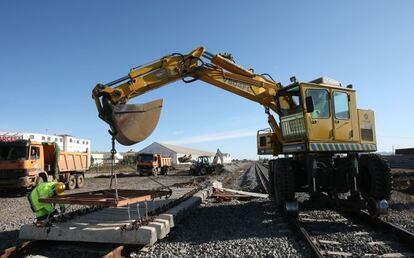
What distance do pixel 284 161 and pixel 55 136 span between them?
80.0 m

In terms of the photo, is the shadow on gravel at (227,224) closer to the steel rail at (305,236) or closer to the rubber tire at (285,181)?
the steel rail at (305,236)

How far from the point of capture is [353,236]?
282 inches

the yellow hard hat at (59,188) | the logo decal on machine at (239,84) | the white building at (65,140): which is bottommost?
the yellow hard hat at (59,188)

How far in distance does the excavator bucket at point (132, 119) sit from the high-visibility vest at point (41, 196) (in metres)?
1.69

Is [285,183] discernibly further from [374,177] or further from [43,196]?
A: [43,196]

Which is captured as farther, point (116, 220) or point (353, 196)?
point (353, 196)

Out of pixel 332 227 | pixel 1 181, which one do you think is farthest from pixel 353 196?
pixel 1 181

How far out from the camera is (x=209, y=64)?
1020 cm

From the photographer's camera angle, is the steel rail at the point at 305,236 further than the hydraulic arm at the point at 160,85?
No

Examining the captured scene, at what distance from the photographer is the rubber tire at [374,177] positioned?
28.1 feet

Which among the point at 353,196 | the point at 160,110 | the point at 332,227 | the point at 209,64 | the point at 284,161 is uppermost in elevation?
the point at 209,64

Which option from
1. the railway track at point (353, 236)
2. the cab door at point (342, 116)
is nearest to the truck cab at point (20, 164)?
the railway track at point (353, 236)

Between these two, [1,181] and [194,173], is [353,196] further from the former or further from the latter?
[194,173]

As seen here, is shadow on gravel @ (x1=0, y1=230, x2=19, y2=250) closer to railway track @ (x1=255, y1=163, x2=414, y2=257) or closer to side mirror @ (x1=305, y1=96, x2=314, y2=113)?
railway track @ (x1=255, y1=163, x2=414, y2=257)
